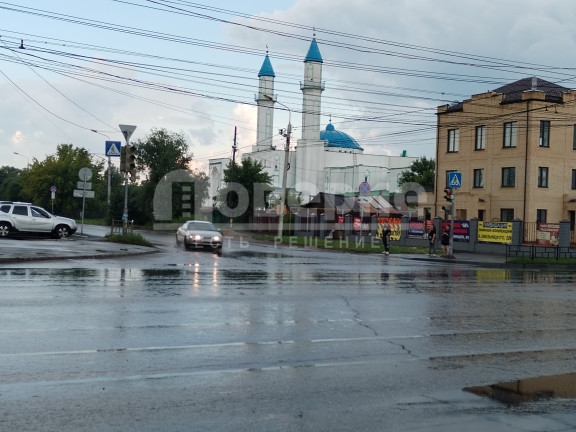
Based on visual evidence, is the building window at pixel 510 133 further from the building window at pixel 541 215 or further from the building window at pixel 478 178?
the building window at pixel 541 215

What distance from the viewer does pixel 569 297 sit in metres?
16.9

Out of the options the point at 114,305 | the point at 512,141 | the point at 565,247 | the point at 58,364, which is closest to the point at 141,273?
the point at 114,305

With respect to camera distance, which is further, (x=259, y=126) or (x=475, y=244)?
(x=259, y=126)

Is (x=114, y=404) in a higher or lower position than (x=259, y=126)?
lower

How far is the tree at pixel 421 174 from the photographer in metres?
82.8

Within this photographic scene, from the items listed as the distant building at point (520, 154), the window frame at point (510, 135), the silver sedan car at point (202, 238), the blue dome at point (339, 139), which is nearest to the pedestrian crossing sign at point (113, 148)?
the silver sedan car at point (202, 238)

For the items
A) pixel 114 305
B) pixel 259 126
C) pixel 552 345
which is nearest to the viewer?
pixel 552 345

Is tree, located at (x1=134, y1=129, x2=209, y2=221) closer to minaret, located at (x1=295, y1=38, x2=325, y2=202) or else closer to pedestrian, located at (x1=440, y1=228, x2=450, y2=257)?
minaret, located at (x1=295, y1=38, x2=325, y2=202)

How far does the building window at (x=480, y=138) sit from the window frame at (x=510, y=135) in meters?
2.09

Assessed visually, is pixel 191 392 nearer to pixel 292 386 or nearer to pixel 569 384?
pixel 292 386

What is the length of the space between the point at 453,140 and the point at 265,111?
4659cm

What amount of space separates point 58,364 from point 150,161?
64.7 meters

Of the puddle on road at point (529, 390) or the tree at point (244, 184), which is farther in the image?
the tree at point (244, 184)

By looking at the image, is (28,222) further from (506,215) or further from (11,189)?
(11,189)
